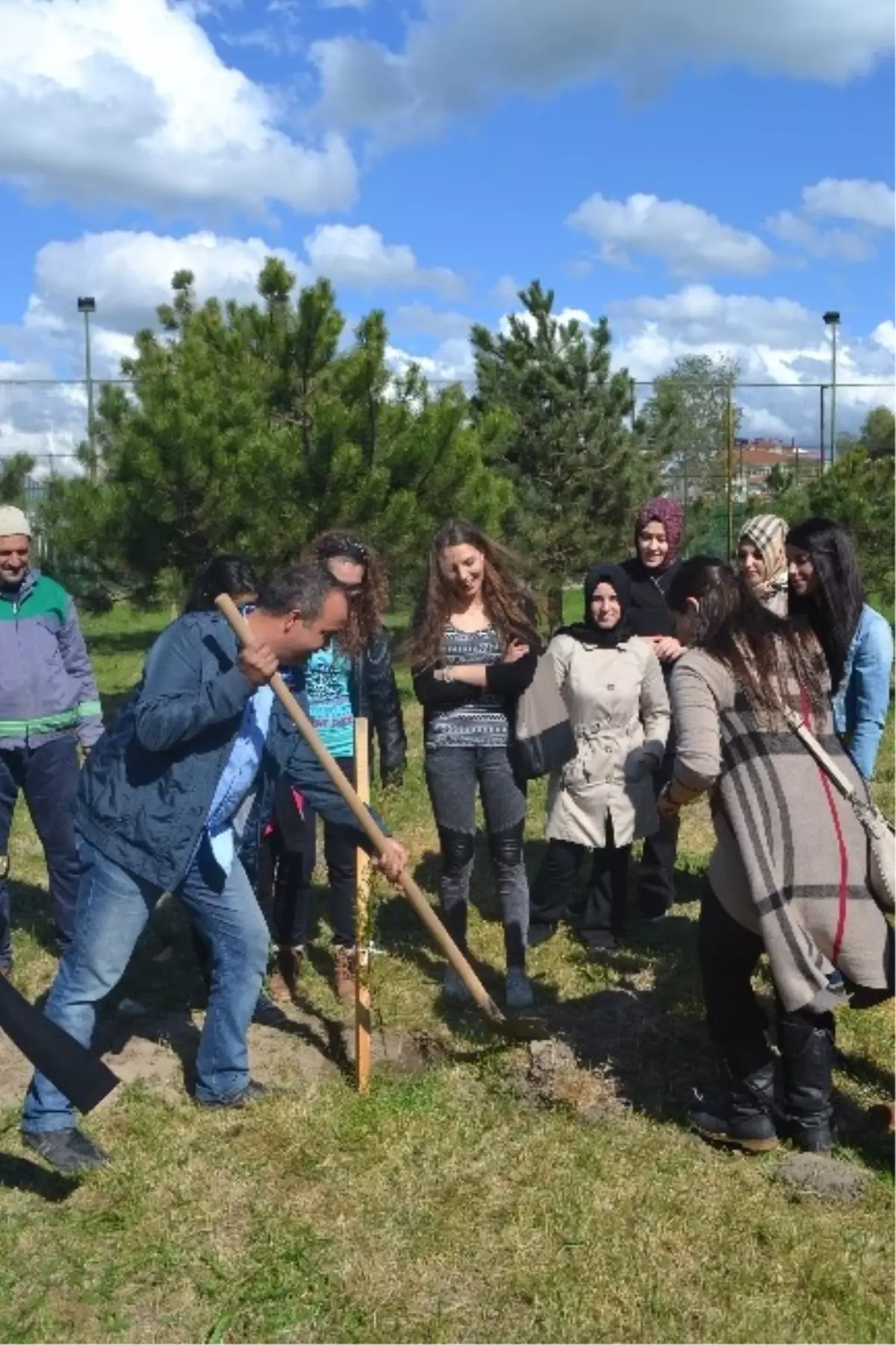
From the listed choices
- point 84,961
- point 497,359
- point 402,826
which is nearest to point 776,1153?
point 84,961

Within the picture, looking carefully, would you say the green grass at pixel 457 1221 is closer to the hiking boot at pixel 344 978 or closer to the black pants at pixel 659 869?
the hiking boot at pixel 344 978

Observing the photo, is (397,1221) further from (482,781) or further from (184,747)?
(482,781)

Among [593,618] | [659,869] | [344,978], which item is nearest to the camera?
[344,978]

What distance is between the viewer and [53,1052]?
302 centimetres

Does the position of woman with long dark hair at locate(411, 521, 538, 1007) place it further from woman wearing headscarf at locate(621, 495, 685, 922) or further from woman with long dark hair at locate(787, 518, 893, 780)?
woman with long dark hair at locate(787, 518, 893, 780)

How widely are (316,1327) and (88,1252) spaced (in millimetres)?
617

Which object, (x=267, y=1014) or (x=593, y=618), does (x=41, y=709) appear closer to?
(x=267, y=1014)

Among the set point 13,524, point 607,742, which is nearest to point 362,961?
point 607,742

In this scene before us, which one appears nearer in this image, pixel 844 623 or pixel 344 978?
pixel 844 623

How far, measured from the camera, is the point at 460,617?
4445 mm

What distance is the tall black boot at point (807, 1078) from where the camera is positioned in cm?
319

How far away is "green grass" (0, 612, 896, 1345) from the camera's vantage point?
2.68 meters

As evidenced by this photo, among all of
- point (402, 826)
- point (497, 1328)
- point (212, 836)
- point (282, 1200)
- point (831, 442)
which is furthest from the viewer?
point (831, 442)

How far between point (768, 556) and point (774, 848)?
1345mm
